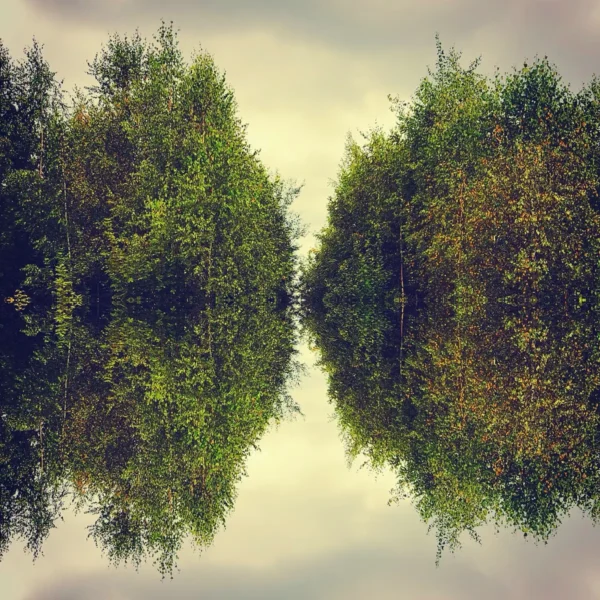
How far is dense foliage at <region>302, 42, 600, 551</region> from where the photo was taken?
21.8 metres

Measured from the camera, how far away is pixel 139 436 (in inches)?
901

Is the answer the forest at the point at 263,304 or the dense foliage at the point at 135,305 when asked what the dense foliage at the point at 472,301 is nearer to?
the forest at the point at 263,304

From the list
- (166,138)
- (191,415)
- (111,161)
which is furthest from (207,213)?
(191,415)

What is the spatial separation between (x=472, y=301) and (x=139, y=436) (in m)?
30.6

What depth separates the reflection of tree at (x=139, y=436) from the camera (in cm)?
1992

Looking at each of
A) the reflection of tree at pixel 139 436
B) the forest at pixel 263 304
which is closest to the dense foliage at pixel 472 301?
the forest at pixel 263 304

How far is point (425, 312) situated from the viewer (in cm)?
5350

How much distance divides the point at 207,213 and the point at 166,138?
606cm

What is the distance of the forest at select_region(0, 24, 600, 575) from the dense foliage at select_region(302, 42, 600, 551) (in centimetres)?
13

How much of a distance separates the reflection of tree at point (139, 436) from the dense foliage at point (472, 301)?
5.03m

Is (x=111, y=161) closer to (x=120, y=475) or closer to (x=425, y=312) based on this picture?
(x=425, y=312)

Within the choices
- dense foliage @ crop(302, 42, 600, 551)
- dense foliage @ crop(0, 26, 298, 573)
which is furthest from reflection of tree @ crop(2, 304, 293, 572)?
dense foliage @ crop(302, 42, 600, 551)

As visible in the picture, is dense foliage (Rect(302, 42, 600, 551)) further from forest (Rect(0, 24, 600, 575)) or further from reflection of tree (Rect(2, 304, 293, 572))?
reflection of tree (Rect(2, 304, 293, 572))

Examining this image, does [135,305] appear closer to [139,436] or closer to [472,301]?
[472,301]
